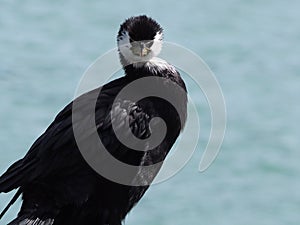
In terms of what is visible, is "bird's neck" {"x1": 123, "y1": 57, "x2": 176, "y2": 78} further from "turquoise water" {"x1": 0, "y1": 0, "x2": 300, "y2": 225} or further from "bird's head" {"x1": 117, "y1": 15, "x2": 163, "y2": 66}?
"turquoise water" {"x1": 0, "y1": 0, "x2": 300, "y2": 225}

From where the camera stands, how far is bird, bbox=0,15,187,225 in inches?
122

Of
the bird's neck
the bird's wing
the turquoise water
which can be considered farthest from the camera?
the turquoise water

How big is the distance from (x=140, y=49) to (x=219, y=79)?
319 centimetres

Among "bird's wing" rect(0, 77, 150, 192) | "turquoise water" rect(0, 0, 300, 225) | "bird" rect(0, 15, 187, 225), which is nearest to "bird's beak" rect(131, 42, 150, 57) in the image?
"bird" rect(0, 15, 187, 225)

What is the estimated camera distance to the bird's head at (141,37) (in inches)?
124

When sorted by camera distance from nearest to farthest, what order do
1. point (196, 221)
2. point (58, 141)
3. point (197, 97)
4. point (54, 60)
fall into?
point (58, 141) → point (196, 221) → point (197, 97) → point (54, 60)

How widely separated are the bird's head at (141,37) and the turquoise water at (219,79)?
2238 mm

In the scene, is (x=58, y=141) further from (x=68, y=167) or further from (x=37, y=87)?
(x=37, y=87)

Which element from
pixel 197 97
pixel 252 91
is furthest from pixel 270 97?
pixel 197 97

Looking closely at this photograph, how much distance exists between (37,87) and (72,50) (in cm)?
46

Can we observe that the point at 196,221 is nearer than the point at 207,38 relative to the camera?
Yes

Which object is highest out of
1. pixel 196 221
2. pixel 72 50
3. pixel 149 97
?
pixel 72 50

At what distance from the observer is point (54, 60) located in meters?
6.58

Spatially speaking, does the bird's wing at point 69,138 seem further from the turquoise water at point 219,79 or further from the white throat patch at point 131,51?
the turquoise water at point 219,79
